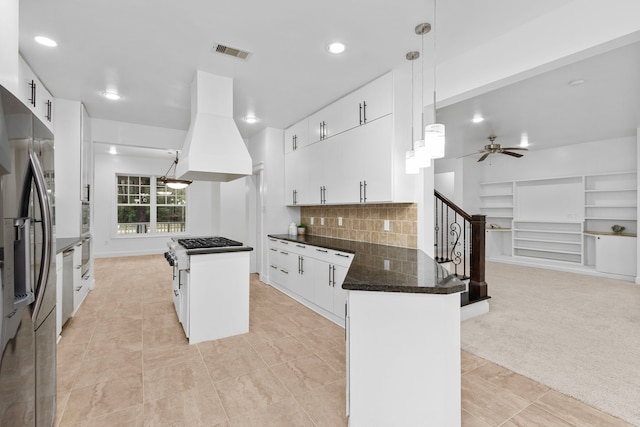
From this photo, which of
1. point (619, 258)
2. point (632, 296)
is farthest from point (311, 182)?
point (619, 258)

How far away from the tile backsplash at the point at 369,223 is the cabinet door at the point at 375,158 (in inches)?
13.4

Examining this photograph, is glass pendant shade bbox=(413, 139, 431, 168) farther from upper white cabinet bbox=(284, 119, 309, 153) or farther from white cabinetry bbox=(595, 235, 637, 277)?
white cabinetry bbox=(595, 235, 637, 277)

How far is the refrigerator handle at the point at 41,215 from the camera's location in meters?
1.28

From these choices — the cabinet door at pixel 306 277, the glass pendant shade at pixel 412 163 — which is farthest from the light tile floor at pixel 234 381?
the glass pendant shade at pixel 412 163

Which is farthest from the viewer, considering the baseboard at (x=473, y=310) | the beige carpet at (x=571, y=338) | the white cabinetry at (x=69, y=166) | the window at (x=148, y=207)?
the window at (x=148, y=207)

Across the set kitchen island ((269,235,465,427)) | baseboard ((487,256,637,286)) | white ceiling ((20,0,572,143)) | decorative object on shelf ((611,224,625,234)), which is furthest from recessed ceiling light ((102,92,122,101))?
decorative object on shelf ((611,224,625,234))

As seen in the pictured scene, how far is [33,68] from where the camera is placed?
311cm

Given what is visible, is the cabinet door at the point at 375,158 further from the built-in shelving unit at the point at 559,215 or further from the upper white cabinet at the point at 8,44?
the built-in shelving unit at the point at 559,215

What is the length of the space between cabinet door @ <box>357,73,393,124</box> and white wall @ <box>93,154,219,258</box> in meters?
5.15

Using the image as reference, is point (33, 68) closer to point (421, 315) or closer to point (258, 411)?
point (258, 411)

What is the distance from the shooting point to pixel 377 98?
3.24 meters

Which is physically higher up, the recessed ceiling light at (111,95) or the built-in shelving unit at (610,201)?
the recessed ceiling light at (111,95)

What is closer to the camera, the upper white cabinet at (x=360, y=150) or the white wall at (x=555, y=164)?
the upper white cabinet at (x=360, y=150)

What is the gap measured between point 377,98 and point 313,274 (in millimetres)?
2225
